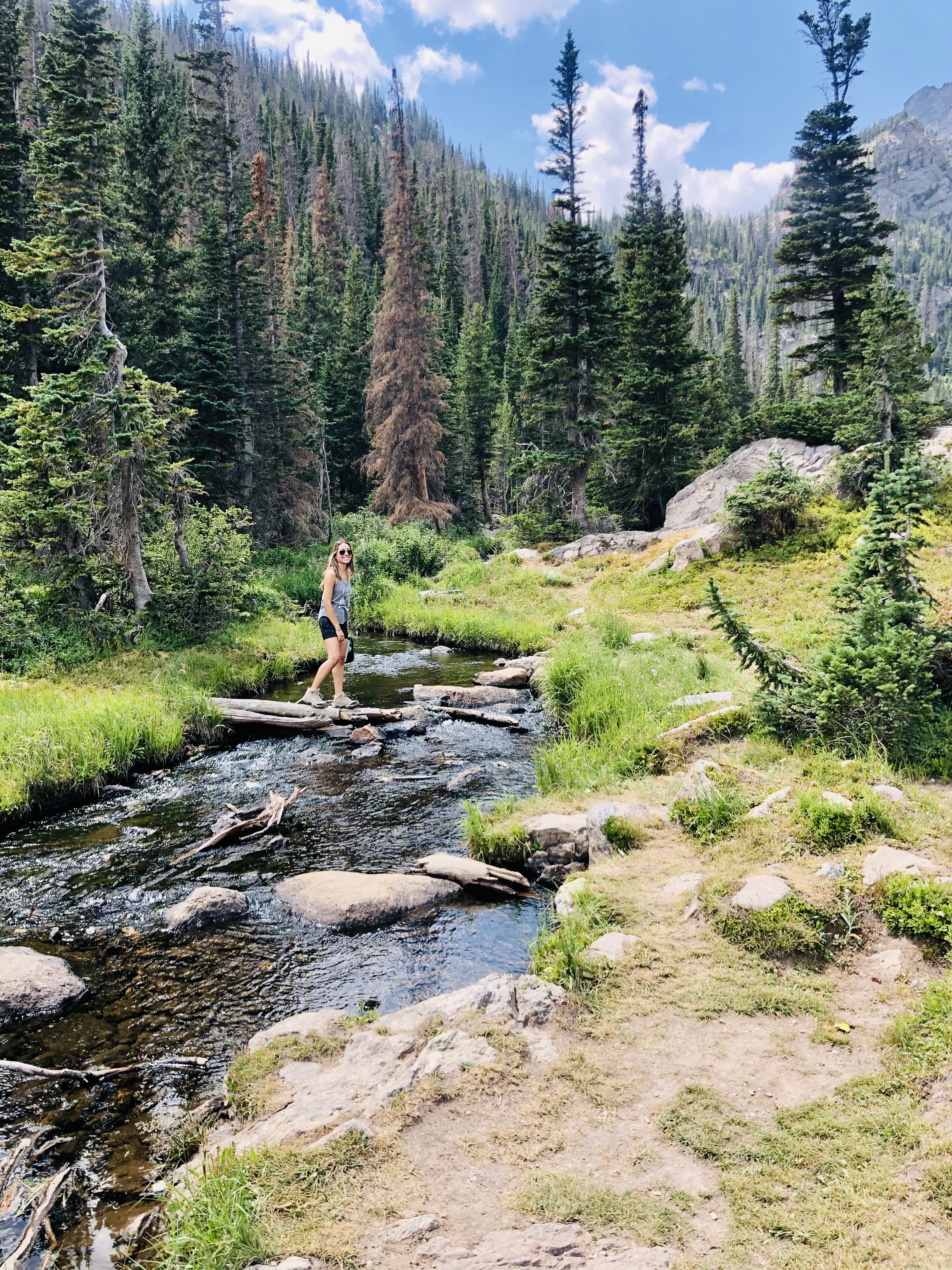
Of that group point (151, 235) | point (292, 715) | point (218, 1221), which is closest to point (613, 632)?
point (292, 715)

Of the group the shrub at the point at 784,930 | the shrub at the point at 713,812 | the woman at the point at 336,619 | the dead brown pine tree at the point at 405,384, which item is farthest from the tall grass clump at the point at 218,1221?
the dead brown pine tree at the point at 405,384

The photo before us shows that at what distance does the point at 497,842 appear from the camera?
7434 mm

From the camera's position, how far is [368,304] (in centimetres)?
5594

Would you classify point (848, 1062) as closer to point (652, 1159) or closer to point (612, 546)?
point (652, 1159)

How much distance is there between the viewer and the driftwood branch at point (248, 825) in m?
7.95

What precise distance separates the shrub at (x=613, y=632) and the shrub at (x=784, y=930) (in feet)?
31.7

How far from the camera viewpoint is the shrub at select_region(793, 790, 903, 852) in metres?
5.58

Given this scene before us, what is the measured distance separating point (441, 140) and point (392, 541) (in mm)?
183147

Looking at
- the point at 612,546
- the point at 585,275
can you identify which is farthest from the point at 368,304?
the point at 612,546

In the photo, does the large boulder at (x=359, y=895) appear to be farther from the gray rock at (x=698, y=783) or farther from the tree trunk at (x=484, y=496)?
the tree trunk at (x=484, y=496)

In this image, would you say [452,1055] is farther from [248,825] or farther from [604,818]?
[248,825]

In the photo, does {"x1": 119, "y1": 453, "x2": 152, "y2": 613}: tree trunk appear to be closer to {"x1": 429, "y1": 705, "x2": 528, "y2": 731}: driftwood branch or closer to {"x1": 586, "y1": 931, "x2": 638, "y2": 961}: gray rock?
{"x1": 429, "y1": 705, "x2": 528, "y2": 731}: driftwood branch

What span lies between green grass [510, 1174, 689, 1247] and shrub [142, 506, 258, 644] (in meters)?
14.2

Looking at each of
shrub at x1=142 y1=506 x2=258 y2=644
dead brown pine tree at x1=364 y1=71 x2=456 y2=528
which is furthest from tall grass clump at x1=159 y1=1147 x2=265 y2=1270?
dead brown pine tree at x1=364 y1=71 x2=456 y2=528
